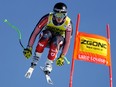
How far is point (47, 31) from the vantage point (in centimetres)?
959

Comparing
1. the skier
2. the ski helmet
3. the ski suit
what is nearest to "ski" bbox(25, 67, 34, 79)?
the skier

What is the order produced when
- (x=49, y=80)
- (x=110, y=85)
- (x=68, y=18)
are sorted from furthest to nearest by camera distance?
1. (x=110, y=85)
2. (x=68, y=18)
3. (x=49, y=80)

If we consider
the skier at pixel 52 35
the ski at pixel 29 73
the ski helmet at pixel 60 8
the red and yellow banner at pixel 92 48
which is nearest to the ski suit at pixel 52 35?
the skier at pixel 52 35

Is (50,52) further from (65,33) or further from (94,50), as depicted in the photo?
(94,50)

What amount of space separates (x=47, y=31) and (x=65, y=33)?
1.70ft

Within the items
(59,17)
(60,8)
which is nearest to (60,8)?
(60,8)

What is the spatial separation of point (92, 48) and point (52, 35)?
1756 millimetres

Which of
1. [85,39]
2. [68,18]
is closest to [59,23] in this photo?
[68,18]

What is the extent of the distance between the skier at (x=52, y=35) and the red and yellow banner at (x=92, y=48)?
1.18 meters

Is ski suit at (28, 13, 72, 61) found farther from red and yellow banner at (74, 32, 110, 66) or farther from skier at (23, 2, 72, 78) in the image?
red and yellow banner at (74, 32, 110, 66)

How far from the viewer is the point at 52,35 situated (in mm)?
9695

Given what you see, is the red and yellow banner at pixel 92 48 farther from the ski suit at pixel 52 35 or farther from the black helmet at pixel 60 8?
the black helmet at pixel 60 8

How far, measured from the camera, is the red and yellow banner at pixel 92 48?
11.0 meters

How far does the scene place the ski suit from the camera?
9.48m
